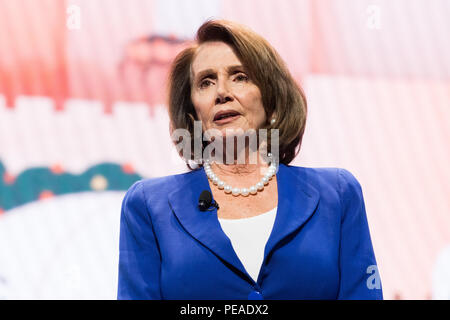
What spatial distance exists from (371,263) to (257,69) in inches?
22.5

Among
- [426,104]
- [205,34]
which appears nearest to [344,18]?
[426,104]

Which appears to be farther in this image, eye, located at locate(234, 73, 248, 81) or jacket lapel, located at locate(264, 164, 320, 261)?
eye, located at locate(234, 73, 248, 81)

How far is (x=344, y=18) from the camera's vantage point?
78.8 inches

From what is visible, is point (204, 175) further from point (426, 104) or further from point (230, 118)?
point (426, 104)

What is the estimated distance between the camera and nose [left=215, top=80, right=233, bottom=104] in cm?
135

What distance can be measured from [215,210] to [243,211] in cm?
7

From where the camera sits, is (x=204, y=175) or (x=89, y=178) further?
(x=89, y=178)

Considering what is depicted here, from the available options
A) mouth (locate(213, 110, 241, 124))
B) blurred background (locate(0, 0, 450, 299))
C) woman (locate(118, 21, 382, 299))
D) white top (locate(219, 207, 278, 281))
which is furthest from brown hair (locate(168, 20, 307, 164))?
blurred background (locate(0, 0, 450, 299))

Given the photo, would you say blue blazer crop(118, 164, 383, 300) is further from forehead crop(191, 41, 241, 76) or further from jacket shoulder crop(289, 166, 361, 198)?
forehead crop(191, 41, 241, 76)

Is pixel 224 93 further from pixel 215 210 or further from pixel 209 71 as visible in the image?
pixel 215 210

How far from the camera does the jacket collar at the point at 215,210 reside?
1.23 meters

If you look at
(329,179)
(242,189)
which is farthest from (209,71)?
(329,179)

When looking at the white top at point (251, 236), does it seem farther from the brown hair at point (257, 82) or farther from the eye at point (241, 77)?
the eye at point (241, 77)
